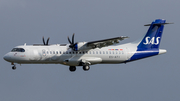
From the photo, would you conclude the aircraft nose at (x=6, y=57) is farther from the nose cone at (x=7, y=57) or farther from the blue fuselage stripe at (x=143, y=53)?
the blue fuselage stripe at (x=143, y=53)

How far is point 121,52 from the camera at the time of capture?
110 feet

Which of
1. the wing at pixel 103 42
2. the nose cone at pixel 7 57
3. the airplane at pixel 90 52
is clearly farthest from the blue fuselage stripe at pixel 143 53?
the nose cone at pixel 7 57

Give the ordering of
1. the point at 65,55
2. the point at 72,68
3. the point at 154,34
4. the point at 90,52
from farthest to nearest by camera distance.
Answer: the point at 154,34, the point at 72,68, the point at 90,52, the point at 65,55

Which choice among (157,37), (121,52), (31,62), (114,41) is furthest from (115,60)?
(31,62)

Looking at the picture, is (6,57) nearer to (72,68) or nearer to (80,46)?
(72,68)

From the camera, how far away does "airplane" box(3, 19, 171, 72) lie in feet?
102

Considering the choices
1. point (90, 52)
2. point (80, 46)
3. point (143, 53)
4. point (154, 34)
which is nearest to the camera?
→ point (80, 46)

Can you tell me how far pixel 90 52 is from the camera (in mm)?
32469

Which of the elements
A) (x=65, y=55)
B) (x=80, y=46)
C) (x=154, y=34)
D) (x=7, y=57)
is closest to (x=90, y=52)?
(x=80, y=46)

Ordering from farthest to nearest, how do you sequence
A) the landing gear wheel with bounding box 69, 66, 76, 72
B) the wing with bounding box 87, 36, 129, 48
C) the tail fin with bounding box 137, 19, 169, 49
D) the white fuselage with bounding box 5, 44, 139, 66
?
the tail fin with bounding box 137, 19, 169, 49 → the landing gear wheel with bounding box 69, 66, 76, 72 → the white fuselage with bounding box 5, 44, 139, 66 → the wing with bounding box 87, 36, 129, 48

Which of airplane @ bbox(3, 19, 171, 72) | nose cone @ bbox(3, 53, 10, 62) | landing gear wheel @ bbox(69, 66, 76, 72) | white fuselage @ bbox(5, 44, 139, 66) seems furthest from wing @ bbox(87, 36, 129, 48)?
nose cone @ bbox(3, 53, 10, 62)

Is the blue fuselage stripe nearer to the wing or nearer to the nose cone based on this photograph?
the wing

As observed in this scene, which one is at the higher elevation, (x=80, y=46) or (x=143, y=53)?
(x=80, y=46)

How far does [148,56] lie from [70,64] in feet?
29.8
